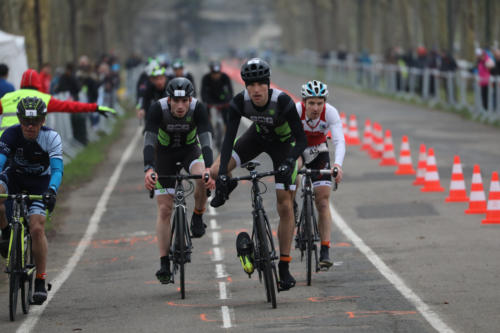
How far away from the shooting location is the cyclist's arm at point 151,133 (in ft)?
33.9

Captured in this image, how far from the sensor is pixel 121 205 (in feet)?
60.4

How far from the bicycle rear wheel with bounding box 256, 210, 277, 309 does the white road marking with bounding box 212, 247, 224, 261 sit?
3107 mm

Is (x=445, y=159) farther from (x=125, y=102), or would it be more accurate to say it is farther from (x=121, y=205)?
(x=125, y=102)

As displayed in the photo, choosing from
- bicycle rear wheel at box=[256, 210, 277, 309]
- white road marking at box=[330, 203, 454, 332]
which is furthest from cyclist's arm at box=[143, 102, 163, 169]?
white road marking at box=[330, 203, 454, 332]

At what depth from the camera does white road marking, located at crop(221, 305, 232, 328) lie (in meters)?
9.13

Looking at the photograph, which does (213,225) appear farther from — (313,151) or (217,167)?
(217,167)

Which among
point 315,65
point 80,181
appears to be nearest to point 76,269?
point 80,181

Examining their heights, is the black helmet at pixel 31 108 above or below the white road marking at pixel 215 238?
above

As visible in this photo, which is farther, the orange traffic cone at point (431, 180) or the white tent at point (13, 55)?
the white tent at point (13, 55)

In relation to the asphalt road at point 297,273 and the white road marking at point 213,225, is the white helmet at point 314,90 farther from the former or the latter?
the white road marking at point 213,225

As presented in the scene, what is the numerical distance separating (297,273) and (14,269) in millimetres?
3337

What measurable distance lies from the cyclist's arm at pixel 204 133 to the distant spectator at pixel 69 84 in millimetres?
16206

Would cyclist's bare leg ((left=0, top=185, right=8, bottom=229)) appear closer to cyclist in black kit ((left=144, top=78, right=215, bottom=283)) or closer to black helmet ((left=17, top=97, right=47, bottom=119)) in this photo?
black helmet ((left=17, top=97, right=47, bottom=119))

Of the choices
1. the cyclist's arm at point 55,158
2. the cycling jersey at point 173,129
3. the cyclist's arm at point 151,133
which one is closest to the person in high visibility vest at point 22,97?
the cycling jersey at point 173,129
